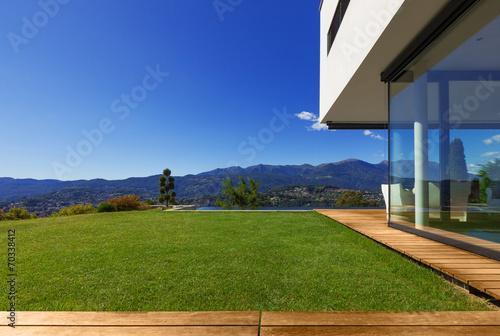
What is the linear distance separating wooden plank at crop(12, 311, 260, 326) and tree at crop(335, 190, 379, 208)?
1084cm

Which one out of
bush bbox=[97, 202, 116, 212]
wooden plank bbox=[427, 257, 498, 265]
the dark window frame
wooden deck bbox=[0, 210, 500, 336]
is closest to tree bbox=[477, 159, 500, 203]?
wooden plank bbox=[427, 257, 498, 265]

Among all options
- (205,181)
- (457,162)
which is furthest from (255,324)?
(205,181)

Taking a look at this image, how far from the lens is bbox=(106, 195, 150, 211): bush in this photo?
34.3 ft

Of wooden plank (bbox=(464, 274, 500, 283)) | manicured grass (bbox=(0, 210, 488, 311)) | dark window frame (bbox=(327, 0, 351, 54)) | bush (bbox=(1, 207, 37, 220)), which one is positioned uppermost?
dark window frame (bbox=(327, 0, 351, 54))

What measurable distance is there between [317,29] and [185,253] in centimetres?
1023

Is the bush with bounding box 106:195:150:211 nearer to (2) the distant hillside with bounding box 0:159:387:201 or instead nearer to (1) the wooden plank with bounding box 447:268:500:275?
(1) the wooden plank with bounding box 447:268:500:275

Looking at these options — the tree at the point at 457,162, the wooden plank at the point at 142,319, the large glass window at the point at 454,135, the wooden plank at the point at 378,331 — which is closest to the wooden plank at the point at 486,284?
the wooden plank at the point at 378,331

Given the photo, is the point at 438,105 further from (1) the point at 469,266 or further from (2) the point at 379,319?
(2) the point at 379,319

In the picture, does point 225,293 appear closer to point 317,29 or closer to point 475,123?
point 475,123

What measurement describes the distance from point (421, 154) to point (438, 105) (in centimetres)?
81

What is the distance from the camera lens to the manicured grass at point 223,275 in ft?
6.23

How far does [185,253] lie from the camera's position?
3.30 m

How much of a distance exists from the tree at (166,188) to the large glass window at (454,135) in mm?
14903

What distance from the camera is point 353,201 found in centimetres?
1159
